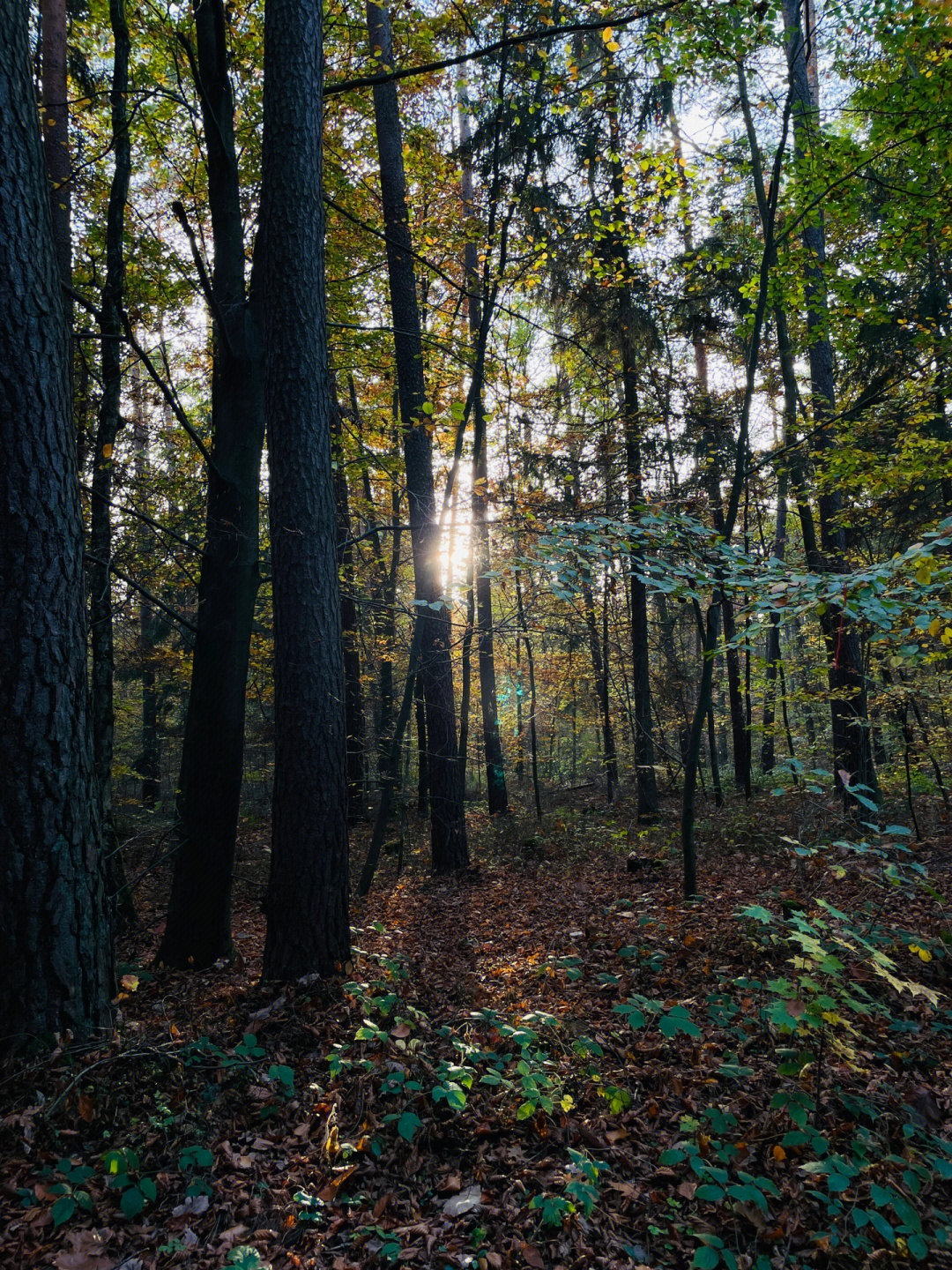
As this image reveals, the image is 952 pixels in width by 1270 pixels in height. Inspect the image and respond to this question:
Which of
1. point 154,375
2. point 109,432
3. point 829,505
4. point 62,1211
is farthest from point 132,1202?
point 829,505

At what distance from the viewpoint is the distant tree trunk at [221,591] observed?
5.16 metres

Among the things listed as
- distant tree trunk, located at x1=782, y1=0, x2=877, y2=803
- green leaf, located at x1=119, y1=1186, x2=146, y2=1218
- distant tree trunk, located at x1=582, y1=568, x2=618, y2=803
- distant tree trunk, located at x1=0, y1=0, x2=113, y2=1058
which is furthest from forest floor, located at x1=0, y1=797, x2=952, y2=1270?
distant tree trunk, located at x1=582, y1=568, x2=618, y2=803

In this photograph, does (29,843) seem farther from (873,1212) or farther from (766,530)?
(766,530)

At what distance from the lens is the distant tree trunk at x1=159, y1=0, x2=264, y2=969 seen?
5.16m

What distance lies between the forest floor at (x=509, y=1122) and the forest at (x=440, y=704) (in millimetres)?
21

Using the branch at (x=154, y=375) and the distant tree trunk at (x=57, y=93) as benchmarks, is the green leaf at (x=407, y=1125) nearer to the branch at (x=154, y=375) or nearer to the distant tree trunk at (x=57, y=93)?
the branch at (x=154, y=375)

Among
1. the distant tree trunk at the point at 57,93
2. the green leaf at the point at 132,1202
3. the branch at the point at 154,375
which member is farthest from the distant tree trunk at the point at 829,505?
the distant tree trunk at the point at 57,93

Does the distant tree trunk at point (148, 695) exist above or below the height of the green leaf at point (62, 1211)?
above

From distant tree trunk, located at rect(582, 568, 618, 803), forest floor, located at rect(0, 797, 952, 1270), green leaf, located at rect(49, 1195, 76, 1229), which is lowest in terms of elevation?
forest floor, located at rect(0, 797, 952, 1270)

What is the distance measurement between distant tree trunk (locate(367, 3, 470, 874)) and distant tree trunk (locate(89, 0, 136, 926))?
3.00 metres

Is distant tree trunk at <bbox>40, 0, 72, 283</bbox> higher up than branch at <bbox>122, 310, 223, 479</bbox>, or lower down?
higher up

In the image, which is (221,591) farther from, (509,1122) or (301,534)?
(509,1122)

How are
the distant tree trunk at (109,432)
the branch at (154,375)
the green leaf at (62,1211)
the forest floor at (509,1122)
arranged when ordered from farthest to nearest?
the distant tree trunk at (109,432) → the branch at (154,375) → the forest floor at (509,1122) → the green leaf at (62,1211)

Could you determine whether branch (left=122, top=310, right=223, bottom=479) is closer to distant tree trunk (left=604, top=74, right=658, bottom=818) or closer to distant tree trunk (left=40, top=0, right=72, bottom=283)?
distant tree trunk (left=40, top=0, right=72, bottom=283)
